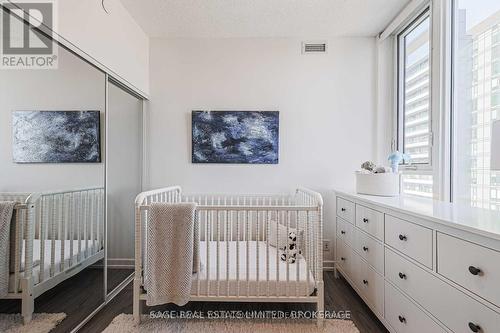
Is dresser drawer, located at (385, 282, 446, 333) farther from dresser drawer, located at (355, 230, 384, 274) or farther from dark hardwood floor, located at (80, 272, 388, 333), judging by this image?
dark hardwood floor, located at (80, 272, 388, 333)

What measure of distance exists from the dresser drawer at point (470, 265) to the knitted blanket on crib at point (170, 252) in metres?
1.40

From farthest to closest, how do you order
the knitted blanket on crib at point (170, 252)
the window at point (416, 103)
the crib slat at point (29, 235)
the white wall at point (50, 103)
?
the window at point (416, 103) < the knitted blanket on crib at point (170, 252) < the crib slat at point (29, 235) < the white wall at point (50, 103)

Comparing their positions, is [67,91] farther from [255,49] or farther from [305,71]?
[305,71]

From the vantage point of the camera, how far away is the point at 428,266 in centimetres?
125

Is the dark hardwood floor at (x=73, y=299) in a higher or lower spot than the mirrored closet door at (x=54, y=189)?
lower

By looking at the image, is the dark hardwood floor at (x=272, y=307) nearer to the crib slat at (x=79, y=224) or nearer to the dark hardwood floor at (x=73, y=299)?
the dark hardwood floor at (x=73, y=299)

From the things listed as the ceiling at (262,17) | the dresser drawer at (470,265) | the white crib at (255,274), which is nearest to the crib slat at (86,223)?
the white crib at (255,274)

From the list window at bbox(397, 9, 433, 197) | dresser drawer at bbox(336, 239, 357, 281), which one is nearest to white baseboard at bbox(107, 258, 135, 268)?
dresser drawer at bbox(336, 239, 357, 281)

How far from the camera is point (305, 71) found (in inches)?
106

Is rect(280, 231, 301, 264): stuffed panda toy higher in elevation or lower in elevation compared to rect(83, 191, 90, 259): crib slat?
lower

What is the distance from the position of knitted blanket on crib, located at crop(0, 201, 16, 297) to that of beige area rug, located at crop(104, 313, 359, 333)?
2.39 ft

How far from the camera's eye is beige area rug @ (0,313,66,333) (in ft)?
4.07

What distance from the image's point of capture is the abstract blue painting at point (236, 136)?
8.67 feet

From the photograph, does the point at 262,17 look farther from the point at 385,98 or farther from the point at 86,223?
the point at 86,223
